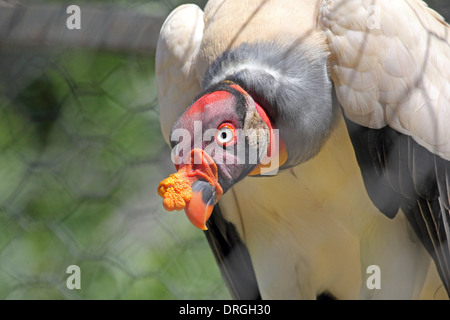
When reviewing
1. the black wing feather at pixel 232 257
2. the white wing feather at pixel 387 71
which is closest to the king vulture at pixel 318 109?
the white wing feather at pixel 387 71

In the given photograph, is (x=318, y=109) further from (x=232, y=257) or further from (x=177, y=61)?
(x=232, y=257)

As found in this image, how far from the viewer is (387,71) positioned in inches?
54.8

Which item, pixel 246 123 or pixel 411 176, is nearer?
pixel 246 123

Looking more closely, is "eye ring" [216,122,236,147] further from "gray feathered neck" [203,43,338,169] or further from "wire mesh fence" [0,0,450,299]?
"wire mesh fence" [0,0,450,299]

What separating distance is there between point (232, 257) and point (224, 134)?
695 mm

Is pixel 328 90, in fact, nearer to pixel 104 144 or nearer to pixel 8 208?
pixel 104 144

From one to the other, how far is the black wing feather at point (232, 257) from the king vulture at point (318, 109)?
0.74 ft

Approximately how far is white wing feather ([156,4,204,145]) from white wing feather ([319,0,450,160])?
14.1 inches

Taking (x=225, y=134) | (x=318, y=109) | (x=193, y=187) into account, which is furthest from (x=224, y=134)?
(x=318, y=109)

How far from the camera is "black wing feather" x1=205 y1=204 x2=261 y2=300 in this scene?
74.2 inches

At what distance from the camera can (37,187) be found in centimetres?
282
